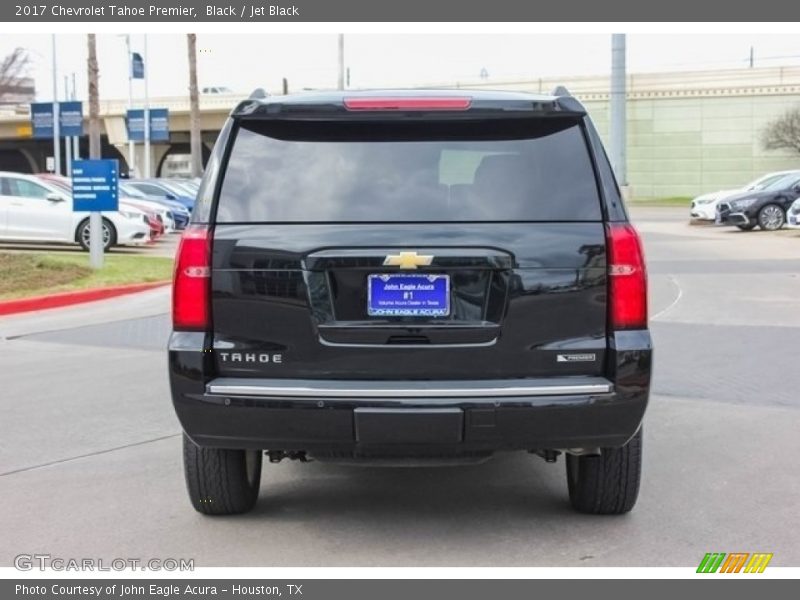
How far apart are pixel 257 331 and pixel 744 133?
65.4 m

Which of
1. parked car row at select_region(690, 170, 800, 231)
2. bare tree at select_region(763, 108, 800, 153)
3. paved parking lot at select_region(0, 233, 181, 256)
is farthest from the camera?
bare tree at select_region(763, 108, 800, 153)

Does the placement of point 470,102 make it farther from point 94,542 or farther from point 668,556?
point 94,542

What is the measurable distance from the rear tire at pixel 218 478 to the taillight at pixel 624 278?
1827 millimetres

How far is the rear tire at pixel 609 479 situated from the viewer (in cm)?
491

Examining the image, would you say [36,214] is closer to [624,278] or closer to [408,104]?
[408,104]

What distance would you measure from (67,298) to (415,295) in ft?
36.9

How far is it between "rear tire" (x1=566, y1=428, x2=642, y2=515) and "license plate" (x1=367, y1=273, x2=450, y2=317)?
1.16 meters

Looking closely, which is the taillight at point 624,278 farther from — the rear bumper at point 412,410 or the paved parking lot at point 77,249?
the paved parking lot at point 77,249

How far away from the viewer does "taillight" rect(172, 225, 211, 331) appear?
4.44 meters

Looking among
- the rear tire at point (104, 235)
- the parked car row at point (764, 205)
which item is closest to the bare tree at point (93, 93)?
the rear tire at point (104, 235)

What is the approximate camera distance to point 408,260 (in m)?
4.33

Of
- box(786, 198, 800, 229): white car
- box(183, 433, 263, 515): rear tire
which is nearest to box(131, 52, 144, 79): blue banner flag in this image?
box(786, 198, 800, 229): white car

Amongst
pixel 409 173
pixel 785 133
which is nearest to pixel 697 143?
pixel 785 133

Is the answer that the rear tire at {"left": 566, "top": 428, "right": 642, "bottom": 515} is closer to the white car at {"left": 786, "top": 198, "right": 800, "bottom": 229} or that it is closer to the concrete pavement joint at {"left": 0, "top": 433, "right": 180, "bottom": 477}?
the concrete pavement joint at {"left": 0, "top": 433, "right": 180, "bottom": 477}
